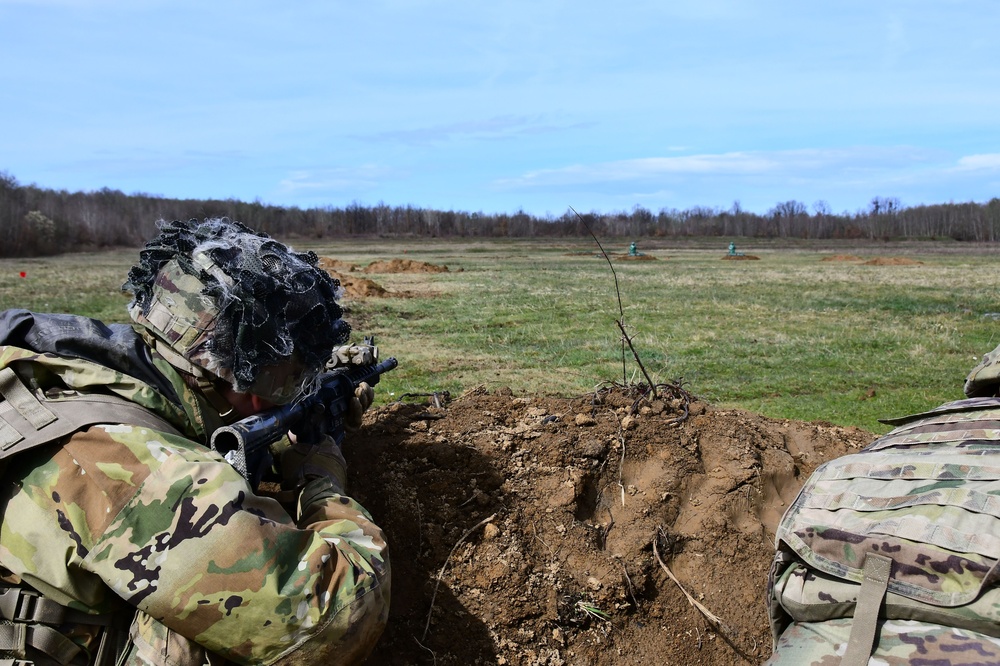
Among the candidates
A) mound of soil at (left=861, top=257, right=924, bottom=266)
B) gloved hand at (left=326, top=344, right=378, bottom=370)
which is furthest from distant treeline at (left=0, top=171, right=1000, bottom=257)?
gloved hand at (left=326, top=344, right=378, bottom=370)

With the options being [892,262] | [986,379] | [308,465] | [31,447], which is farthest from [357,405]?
[892,262]

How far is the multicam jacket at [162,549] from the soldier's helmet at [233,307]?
272mm

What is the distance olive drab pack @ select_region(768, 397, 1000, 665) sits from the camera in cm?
217

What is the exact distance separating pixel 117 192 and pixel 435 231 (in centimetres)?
2502

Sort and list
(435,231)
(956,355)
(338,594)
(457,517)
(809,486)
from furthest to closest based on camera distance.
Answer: (435,231) < (956,355) < (457,517) < (809,486) < (338,594)

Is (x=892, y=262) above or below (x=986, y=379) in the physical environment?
above

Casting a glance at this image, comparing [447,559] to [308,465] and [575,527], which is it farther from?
[308,465]

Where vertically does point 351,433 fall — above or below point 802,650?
above

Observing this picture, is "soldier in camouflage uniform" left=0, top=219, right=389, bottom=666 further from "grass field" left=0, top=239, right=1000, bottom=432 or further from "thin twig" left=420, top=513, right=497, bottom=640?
"grass field" left=0, top=239, right=1000, bottom=432

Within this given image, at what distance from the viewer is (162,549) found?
195 centimetres

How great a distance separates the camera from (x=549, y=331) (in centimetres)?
1233

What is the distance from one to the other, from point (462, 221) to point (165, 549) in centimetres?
6826

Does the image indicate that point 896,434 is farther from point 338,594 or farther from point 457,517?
point 338,594

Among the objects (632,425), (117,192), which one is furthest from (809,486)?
(117,192)
